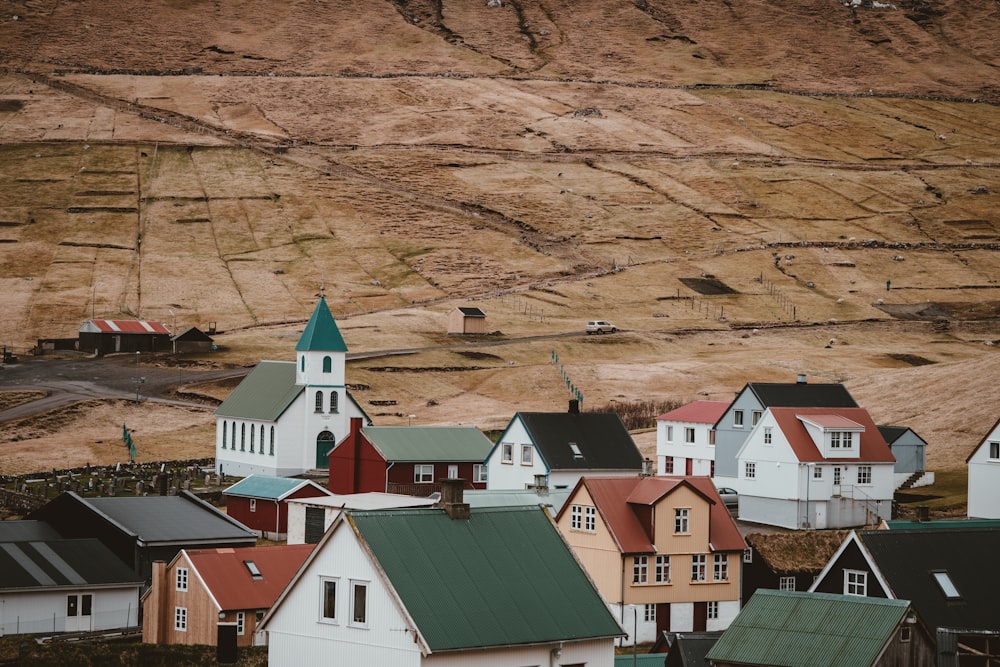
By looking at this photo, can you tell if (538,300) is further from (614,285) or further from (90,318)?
(90,318)

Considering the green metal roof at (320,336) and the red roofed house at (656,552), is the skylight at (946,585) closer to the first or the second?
the red roofed house at (656,552)

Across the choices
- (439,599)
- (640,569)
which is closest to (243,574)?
(640,569)

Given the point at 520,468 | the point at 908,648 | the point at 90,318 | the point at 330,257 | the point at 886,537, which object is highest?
the point at 330,257

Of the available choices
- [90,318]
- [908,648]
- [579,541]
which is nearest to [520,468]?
[579,541]

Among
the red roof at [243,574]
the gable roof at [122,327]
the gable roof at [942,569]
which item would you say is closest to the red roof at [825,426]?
the gable roof at [942,569]

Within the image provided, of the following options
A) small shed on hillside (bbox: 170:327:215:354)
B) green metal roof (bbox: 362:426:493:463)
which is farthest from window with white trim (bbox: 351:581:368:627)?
small shed on hillside (bbox: 170:327:215:354)
